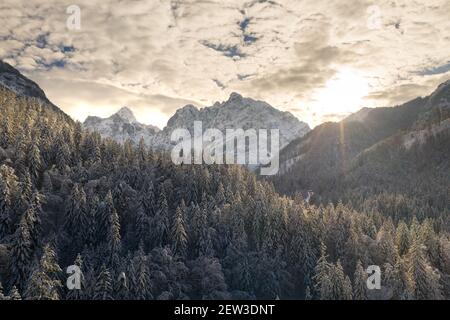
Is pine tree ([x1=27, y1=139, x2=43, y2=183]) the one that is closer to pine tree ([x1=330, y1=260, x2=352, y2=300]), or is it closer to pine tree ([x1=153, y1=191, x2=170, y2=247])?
pine tree ([x1=153, y1=191, x2=170, y2=247])

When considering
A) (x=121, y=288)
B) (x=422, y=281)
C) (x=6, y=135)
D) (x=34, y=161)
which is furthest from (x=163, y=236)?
(x=422, y=281)

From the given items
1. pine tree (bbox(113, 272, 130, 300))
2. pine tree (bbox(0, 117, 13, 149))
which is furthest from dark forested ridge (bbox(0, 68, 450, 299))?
pine tree (bbox(0, 117, 13, 149))

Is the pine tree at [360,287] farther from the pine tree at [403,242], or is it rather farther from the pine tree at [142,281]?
the pine tree at [142,281]

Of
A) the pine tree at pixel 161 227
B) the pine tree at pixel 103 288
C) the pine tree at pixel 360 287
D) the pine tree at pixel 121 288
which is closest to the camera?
the pine tree at pixel 103 288

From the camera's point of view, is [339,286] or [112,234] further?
[112,234]

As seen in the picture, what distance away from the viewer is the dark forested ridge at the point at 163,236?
258 feet

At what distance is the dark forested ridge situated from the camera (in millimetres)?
78562

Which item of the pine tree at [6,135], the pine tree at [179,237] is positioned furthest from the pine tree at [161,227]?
the pine tree at [6,135]

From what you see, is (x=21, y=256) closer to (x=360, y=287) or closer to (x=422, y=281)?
(x=360, y=287)

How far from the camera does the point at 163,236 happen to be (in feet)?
330

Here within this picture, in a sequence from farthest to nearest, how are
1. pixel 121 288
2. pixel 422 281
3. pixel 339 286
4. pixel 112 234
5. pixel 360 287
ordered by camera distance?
pixel 112 234 → pixel 422 281 → pixel 360 287 → pixel 339 286 → pixel 121 288

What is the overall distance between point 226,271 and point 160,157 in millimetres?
51949
